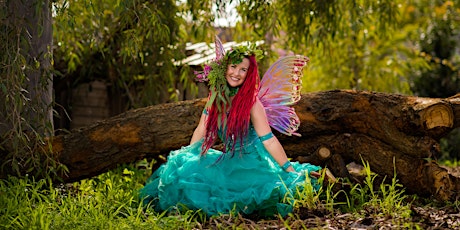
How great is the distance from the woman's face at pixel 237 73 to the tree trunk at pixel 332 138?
887mm

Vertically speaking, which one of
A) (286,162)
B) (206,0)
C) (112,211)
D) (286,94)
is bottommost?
(112,211)

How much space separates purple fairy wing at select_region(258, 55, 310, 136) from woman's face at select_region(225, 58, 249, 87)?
1.07ft

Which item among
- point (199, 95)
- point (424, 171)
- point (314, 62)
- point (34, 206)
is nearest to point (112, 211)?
point (34, 206)

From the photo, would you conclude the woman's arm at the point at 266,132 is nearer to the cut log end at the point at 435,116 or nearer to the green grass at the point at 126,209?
the green grass at the point at 126,209

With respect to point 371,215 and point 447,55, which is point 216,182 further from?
point 447,55

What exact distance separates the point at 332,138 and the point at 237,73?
1131mm

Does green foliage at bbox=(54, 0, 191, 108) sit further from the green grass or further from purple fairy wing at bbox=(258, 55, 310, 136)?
the green grass

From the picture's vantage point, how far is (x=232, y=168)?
4.39 m

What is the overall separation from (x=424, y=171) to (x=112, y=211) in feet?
7.11

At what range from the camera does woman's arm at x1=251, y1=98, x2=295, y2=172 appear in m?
4.39

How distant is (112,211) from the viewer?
14.6 ft

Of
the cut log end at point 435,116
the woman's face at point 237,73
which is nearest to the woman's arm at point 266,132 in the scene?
the woman's face at point 237,73

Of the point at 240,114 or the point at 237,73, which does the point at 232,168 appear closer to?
the point at 240,114

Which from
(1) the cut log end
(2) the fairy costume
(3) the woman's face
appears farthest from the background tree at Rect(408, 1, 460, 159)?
(3) the woman's face
